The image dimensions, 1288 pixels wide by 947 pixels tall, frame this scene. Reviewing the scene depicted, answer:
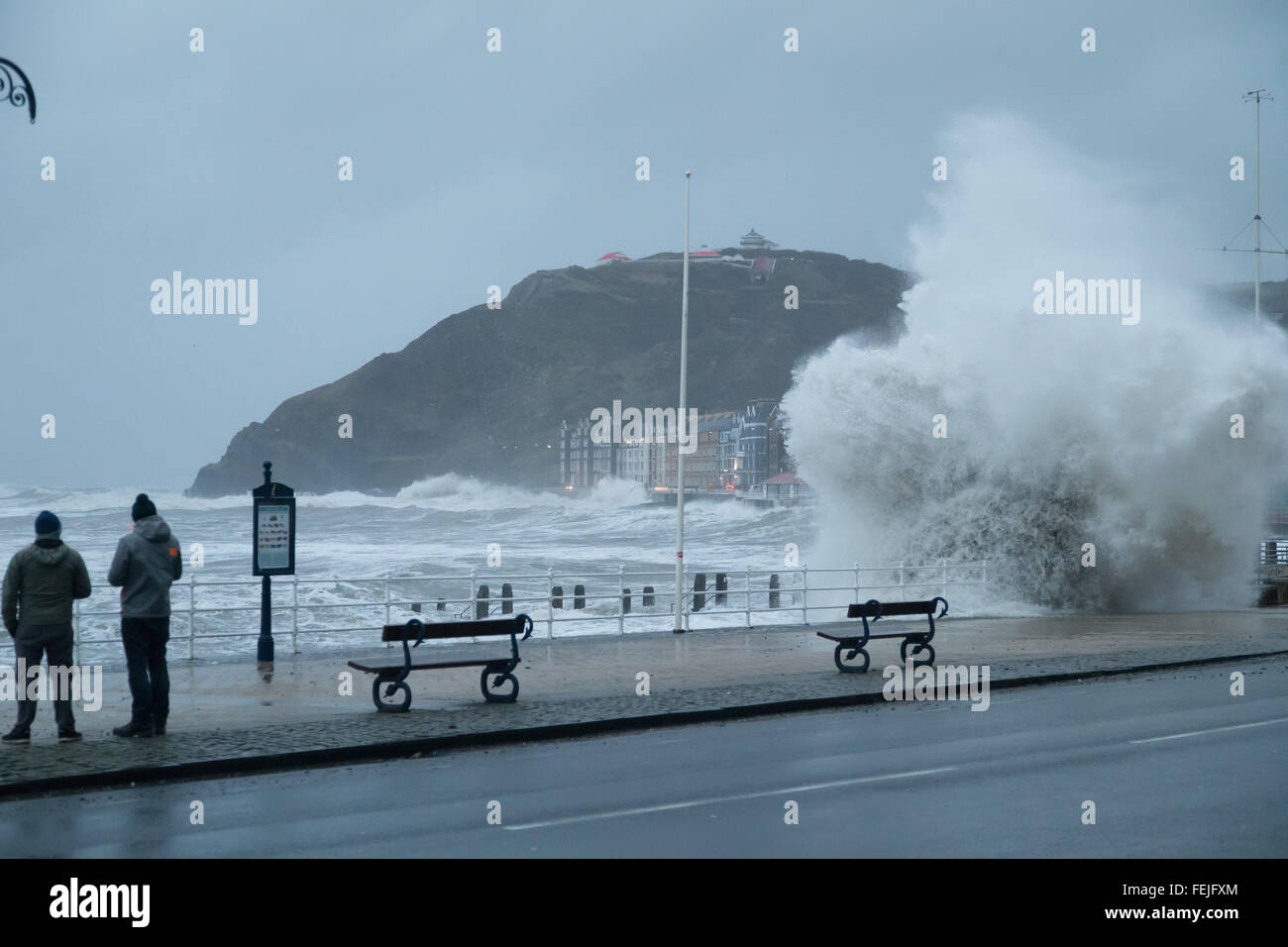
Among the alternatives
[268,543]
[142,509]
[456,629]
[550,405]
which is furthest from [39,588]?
[550,405]

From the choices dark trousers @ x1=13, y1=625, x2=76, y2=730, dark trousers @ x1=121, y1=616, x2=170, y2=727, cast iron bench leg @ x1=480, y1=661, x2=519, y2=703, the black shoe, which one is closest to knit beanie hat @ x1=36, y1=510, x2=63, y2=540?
dark trousers @ x1=13, y1=625, x2=76, y2=730

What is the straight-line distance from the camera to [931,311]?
32.3m

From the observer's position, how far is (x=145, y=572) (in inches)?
412

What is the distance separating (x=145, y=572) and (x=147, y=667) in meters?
0.84

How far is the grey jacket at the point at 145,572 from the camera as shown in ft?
34.1

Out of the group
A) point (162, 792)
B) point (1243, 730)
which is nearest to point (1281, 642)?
point (1243, 730)

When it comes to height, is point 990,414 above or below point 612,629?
above

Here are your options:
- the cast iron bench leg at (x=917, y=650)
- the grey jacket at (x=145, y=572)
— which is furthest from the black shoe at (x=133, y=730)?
the cast iron bench leg at (x=917, y=650)

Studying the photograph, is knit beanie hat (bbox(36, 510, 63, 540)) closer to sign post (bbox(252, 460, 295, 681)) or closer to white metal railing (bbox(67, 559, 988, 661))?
sign post (bbox(252, 460, 295, 681))

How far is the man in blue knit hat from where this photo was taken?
33.1 ft

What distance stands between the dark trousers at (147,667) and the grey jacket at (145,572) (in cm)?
10

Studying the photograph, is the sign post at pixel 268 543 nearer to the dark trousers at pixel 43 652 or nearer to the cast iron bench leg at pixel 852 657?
the dark trousers at pixel 43 652

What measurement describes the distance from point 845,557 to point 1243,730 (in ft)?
73.0
